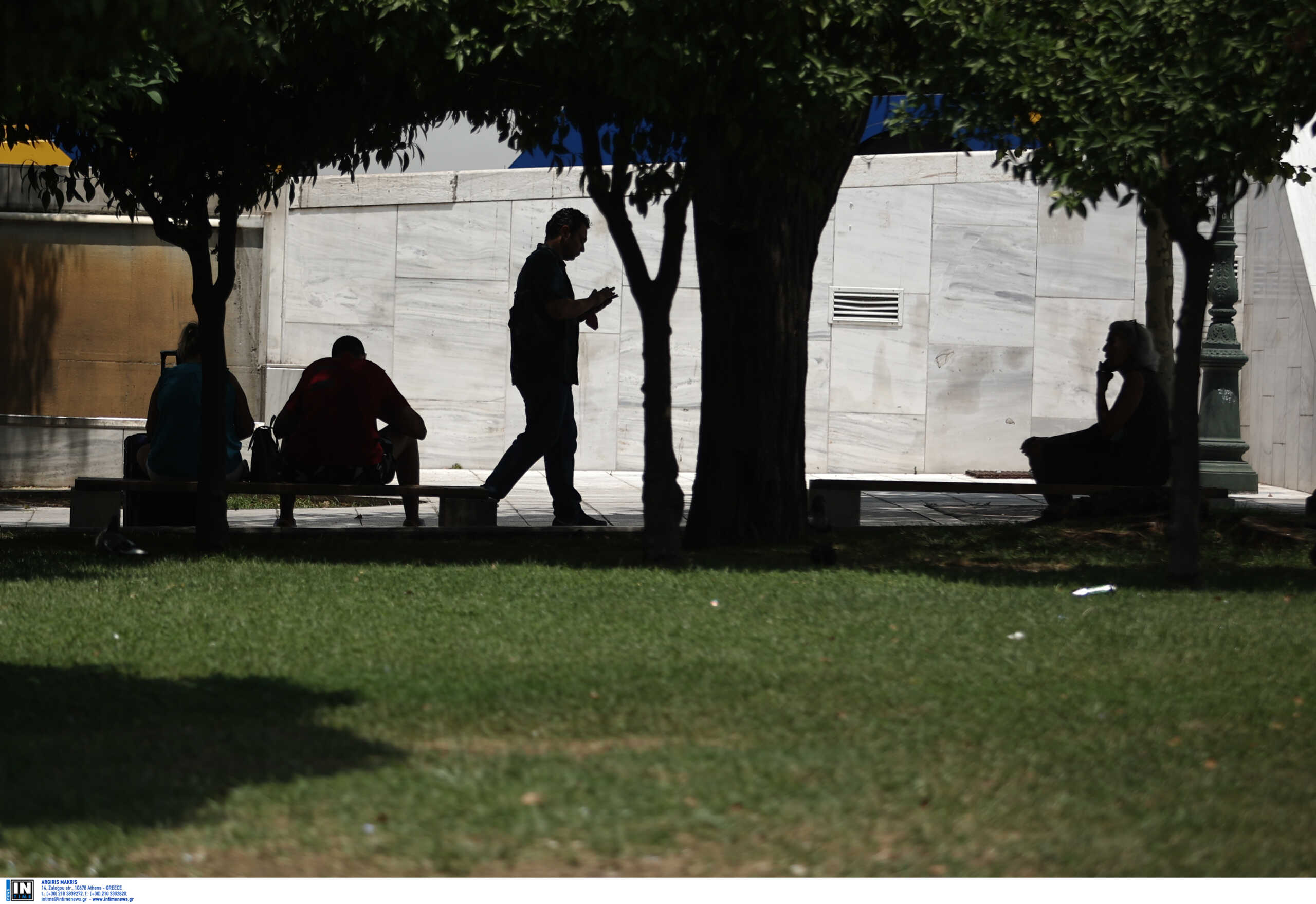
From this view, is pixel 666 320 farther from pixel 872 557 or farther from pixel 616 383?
pixel 616 383

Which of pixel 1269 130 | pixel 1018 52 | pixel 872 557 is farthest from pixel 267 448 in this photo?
pixel 1269 130

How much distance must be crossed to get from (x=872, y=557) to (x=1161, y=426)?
2.51 meters

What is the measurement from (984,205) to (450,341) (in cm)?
641

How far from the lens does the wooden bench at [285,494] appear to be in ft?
33.9

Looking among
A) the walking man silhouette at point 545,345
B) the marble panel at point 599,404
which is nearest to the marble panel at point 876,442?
the marble panel at point 599,404

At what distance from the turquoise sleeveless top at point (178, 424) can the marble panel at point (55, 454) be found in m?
7.01

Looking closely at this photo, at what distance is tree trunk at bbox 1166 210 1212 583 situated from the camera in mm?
8016

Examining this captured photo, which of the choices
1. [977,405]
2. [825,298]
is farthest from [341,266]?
[977,405]

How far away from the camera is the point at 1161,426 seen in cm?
1082

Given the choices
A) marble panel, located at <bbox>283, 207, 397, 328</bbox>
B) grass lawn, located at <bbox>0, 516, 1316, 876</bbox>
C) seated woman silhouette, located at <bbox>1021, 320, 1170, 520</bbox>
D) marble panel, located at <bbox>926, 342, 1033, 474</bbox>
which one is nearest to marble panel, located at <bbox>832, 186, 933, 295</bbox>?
marble panel, located at <bbox>926, 342, 1033, 474</bbox>

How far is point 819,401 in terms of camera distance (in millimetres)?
19359

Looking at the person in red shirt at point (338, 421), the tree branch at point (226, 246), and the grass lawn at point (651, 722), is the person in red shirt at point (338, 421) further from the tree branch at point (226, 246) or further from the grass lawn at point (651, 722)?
the grass lawn at point (651, 722)

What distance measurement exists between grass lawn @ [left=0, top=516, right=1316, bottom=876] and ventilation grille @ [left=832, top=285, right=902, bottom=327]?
10.9 m

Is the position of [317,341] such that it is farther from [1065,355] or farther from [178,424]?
[1065,355]
